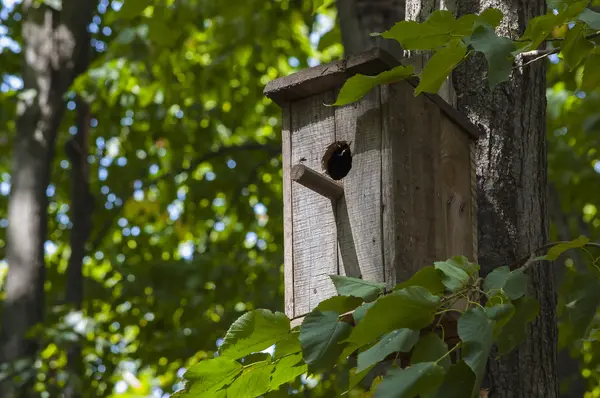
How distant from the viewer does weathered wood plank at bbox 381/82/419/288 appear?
254 cm

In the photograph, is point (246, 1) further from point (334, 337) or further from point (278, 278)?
point (334, 337)

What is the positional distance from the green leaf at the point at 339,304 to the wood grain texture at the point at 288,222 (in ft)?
2.05

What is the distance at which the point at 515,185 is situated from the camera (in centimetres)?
280

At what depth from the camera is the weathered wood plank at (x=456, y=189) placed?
2742 millimetres

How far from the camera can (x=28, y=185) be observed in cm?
621

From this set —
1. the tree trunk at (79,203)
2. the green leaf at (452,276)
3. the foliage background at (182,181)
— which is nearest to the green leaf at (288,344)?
the green leaf at (452,276)

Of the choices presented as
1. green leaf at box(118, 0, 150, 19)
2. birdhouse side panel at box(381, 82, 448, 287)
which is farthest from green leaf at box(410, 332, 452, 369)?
green leaf at box(118, 0, 150, 19)

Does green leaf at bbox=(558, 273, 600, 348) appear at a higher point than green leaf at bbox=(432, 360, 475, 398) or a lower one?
higher

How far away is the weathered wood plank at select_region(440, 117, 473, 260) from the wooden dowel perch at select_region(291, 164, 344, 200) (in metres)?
0.30

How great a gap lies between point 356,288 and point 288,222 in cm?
75

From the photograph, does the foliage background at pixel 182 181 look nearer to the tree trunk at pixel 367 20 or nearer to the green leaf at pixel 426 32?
the tree trunk at pixel 367 20

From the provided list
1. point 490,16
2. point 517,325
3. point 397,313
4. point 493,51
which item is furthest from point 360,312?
point 490,16

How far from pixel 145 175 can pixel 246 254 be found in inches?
52.9

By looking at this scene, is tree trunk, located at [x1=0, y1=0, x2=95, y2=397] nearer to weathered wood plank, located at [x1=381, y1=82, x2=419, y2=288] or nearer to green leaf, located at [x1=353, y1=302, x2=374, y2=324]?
weathered wood plank, located at [x1=381, y1=82, x2=419, y2=288]
